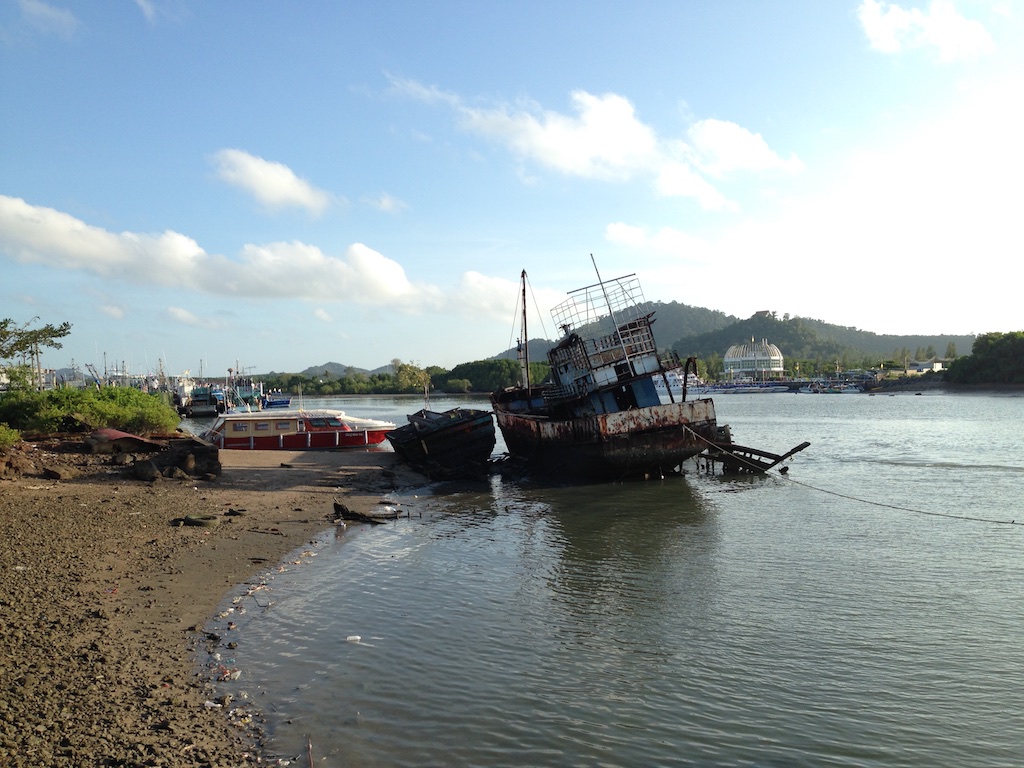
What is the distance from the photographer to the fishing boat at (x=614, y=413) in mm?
23078

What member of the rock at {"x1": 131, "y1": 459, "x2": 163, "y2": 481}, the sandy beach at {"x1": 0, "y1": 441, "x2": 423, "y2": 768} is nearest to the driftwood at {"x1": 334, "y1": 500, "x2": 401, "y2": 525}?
the sandy beach at {"x1": 0, "y1": 441, "x2": 423, "y2": 768}

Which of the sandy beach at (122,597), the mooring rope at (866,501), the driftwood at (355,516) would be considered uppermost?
the sandy beach at (122,597)

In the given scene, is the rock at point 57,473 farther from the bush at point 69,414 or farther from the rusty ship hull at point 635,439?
the rusty ship hull at point 635,439

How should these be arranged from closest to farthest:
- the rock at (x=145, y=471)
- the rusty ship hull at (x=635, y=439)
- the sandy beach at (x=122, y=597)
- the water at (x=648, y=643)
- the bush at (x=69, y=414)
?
the sandy beach at (x=122, y=597) < the water at (x=648, y=643) < the rock at (x=145, y=471) < the rusty ship hull at (x=635, y=439) < the bush at (x=69, y=414)

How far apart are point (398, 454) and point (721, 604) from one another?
65.9 ft

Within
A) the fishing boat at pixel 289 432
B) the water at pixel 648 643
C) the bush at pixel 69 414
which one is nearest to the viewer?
the water at pixel 648 643

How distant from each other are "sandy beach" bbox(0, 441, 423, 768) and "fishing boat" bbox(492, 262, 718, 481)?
7.84m

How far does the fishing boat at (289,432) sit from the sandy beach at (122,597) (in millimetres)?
11603

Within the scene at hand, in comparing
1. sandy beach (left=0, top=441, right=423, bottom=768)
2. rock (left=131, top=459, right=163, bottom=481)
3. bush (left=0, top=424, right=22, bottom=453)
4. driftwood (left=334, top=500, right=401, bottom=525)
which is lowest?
driftwood (left=334, top=500, right=401, bottom=525)

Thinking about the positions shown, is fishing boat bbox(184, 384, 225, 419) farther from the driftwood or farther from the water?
the water

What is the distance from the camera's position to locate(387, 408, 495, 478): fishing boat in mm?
27156

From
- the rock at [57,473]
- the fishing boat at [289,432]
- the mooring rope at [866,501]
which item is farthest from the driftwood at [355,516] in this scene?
the fishing boat at [289,432]

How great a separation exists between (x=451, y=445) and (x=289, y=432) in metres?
10.1

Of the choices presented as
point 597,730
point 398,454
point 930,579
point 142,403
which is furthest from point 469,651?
point 142,403
